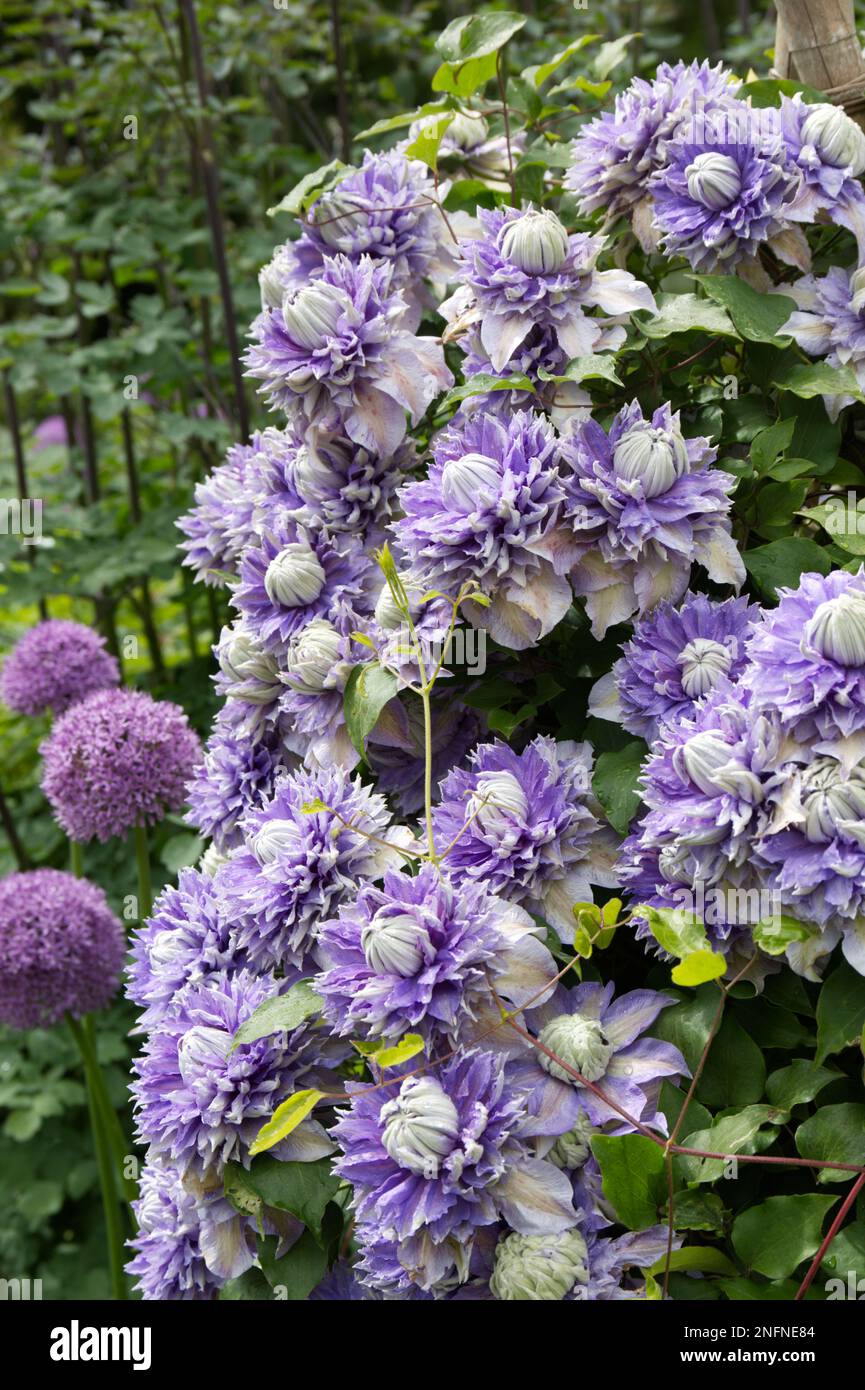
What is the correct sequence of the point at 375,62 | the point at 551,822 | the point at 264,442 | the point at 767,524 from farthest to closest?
the point at 375,62
the point at 264,442
the point at 767,524
the point at 551,822

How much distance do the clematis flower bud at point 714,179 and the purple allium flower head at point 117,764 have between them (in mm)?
733

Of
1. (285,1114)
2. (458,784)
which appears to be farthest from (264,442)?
(285,1114)

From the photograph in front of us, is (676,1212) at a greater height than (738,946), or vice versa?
(738,946)

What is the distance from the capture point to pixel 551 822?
34.5 inches

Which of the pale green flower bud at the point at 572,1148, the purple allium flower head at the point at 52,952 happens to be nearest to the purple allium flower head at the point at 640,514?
the pale green flower bud at the point at 572,1148

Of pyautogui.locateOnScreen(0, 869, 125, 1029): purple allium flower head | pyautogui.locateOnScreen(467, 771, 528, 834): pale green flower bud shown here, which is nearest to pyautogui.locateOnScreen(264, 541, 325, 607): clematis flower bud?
pyautogui.locateOnScreen(467, 771, 528, 834): pale green flower bud

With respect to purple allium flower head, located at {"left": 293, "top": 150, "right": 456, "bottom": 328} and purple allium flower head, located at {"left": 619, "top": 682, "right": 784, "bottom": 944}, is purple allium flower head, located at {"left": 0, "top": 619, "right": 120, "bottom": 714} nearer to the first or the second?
purple allium flower head, located at {"left": 293, "top": 150, "right": 456, "bottom": 328}

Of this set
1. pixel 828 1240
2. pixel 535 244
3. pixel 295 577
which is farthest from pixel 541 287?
pixel 828 1240

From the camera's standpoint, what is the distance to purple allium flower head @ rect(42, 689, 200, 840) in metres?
1.42

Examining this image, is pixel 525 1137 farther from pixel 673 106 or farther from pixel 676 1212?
pixel 673 106

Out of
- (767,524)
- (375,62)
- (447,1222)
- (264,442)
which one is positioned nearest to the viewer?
(447,1222)

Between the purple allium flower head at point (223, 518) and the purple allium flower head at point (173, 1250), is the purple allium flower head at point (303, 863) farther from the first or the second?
the purple allium flower head at point (223, 518)

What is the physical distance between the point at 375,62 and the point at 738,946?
323cm

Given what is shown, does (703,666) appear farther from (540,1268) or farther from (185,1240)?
(185,1240)
